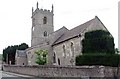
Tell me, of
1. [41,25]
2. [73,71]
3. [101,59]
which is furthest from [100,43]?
[41,25]

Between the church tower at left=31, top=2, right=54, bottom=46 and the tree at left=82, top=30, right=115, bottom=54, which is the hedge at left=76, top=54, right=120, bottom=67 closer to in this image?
the tree at left=82, top=30, right=115, bottom=54

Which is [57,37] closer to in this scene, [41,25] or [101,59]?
[41,25]

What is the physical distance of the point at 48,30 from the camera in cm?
6994

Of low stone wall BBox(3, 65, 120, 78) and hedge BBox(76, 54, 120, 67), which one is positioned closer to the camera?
low stone wall BBox(3, 65, 120, 78)

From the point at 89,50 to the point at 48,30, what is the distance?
37768mm

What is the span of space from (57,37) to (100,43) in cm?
2153

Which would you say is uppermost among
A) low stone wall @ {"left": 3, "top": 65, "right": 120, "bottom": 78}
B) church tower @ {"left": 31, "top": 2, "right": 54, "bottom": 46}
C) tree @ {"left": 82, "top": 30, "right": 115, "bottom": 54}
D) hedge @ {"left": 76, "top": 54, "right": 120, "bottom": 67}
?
church tower @ {"left": 31, "top": 2, "right": 54, "bottom": 46}

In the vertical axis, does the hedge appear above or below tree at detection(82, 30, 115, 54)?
below

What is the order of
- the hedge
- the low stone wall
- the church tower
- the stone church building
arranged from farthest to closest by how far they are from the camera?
the church tower
the stone church building
the hedge
the low stone wall

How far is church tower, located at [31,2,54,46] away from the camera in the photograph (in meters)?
69.4

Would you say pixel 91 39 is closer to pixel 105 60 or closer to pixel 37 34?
pixel 105 60

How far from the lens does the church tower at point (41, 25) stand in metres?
69.4

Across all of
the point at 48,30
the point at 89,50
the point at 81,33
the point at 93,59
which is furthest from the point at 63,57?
the point at 48,30

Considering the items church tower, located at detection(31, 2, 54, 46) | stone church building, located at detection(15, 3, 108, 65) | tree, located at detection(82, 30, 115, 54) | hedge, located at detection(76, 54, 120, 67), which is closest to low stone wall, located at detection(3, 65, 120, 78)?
hedge, located at detection(76, 54, 120, 67)
